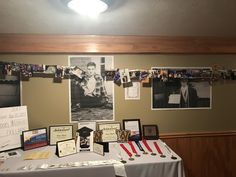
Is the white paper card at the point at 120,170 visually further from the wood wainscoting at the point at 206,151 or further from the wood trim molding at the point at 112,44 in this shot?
the wood trim molding at the point at 112,44

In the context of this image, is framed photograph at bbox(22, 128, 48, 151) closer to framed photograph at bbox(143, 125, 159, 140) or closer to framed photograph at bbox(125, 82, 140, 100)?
framed photograph at bbox(125, 82, 140, 100)

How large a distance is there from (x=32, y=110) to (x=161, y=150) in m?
1.43

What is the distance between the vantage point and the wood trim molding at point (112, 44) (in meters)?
2.46

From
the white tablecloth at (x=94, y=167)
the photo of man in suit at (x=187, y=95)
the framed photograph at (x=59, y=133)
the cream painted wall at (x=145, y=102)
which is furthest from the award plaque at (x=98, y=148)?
the photo of man in suit at (x=187, y=95)

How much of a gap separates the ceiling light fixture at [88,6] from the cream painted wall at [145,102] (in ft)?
2.35

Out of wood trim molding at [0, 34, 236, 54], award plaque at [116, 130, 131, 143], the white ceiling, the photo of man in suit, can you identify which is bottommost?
award plaque at [116, 130, 131, 143]

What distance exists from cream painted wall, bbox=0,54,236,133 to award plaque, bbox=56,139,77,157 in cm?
46

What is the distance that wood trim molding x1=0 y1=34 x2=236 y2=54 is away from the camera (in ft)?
8.09

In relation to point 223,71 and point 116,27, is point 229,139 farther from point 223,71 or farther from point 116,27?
point 116,27

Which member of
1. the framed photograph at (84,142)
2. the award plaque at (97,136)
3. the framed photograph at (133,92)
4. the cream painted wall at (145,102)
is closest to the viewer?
the framed photograph at (84,142)

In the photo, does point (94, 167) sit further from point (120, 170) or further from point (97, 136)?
point (97, 136)

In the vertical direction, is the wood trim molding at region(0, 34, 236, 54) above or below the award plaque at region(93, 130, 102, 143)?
above

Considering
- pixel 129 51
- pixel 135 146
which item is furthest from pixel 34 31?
pixel 135 146

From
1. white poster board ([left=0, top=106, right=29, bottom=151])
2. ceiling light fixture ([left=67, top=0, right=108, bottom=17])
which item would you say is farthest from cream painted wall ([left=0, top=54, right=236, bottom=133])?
ceiling light fixture ([left=67, top=0, right=108, bottom=17])
